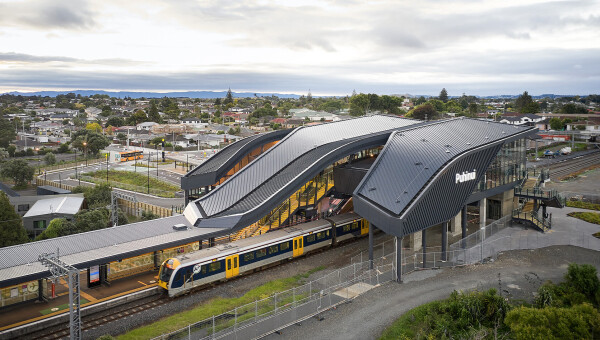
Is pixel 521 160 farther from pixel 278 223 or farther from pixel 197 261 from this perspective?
pixel 197 261

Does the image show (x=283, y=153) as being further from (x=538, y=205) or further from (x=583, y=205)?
(x=583, y=205)

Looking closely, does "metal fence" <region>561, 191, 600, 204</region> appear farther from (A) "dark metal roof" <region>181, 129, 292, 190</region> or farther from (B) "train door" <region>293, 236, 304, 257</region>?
(B) "train door" <region>293, 236, 304, 257</region>

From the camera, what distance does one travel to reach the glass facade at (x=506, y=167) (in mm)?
45312

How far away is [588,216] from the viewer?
170ft

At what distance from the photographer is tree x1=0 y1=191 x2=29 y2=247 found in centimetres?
4144

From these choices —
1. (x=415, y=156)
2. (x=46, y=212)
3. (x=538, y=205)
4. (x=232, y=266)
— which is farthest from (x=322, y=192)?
(x=46, y=212)

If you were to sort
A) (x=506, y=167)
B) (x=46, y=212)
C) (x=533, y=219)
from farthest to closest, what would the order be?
(x=46, y=212) → (x=506, y=167) → (x=533, y=219)

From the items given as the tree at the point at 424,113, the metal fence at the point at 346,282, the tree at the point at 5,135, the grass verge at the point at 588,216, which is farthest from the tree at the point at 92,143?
the grass verge at the point at 588,216

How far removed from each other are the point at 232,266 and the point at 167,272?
16.2ft

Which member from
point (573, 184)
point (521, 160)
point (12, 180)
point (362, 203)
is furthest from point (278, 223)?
point (12, 180)

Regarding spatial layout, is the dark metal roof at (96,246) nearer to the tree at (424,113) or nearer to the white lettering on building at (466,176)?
the white lettering on building at (466,176)

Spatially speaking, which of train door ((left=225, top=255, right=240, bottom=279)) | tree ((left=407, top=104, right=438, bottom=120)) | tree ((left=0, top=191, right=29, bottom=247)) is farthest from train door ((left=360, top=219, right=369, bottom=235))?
tree ((left=407, top=104, right=438, bottom=120))

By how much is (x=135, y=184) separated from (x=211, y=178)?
3341cm

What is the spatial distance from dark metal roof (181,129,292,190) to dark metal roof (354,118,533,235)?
57.4ft
